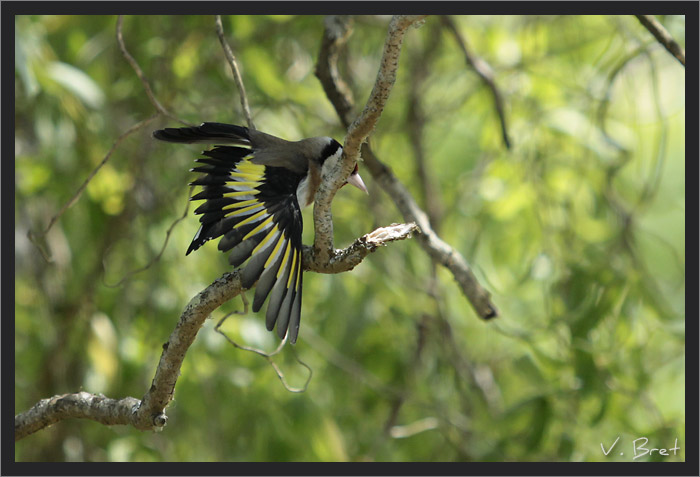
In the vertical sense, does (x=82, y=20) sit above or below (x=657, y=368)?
above

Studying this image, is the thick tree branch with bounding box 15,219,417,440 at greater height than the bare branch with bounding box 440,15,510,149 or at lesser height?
lesser

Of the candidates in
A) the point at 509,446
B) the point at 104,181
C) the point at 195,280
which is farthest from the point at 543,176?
the point at 104,181

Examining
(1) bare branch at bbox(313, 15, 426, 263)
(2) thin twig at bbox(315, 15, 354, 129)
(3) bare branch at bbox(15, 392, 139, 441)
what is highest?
(2) thin twig at bbox(315, 15, 354, 129)

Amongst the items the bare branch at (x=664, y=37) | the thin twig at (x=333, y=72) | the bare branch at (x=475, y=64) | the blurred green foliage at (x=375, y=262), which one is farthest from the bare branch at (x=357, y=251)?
the blurred green foliage at (x=375, y=262)

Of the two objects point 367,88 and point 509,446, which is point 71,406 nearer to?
point 509,446

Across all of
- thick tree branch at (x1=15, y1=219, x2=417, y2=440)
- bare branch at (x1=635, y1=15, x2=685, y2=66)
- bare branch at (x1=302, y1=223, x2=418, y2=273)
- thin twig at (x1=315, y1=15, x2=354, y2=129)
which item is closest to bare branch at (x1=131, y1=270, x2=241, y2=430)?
thick tree branch at (x1=15, y1=219, x2=417, y2=440)

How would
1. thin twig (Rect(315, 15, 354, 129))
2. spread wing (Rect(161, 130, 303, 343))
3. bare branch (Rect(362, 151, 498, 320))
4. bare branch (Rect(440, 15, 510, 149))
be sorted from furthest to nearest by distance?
bare branch (Rect(440, 15, 510, 149)) → thin twig (Rect(315, 15, 354, 129)) → bare branch (Rect(362, 151, 498, 320)) → spread wing (Rect(161, 130, 303, 343))

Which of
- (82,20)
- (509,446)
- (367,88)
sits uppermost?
(82,20)

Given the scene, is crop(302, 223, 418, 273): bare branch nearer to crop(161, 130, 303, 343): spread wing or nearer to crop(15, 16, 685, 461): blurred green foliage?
crop(161, 130, 303, 343): spread wing

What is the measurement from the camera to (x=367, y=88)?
12.9 feet

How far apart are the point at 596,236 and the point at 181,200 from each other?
194 cm

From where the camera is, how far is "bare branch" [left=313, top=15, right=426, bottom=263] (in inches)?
59.8

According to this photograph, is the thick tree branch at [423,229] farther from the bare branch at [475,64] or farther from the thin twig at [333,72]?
the bare branch at [475,64]

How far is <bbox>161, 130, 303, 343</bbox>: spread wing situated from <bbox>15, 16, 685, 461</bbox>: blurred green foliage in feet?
3.44
